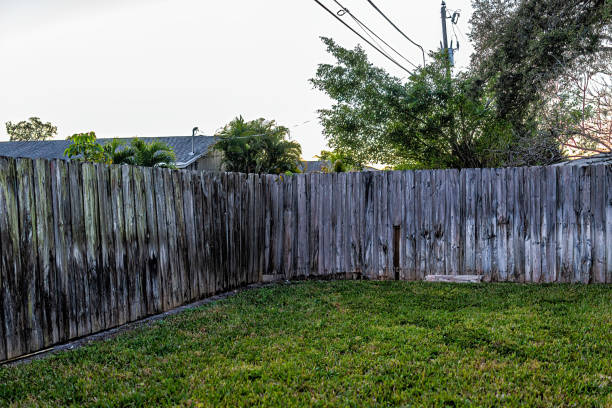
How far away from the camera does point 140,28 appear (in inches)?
360

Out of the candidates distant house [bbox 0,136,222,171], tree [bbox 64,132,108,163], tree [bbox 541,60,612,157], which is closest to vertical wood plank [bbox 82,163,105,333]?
tree [bbox 64,132,108,163]

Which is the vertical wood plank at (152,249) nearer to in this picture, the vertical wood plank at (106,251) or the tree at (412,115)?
the vertical wood plank at (106,251)

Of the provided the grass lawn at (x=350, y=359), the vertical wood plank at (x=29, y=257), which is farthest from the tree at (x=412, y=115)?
the vertical wood plank at (x=29, y=257)

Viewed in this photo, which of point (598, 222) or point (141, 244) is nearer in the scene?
point (141, 244)

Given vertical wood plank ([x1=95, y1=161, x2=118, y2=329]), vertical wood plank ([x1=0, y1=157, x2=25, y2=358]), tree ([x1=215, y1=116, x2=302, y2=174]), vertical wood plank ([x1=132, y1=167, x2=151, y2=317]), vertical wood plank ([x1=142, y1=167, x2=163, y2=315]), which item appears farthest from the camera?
tree ([x1=215, y1=116, x2=302, y2=174])

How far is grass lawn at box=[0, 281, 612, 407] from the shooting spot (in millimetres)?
2783

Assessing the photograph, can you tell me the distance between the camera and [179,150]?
22.8 meters

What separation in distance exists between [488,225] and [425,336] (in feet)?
10.2

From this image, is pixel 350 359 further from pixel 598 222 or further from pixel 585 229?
pixel 598 222

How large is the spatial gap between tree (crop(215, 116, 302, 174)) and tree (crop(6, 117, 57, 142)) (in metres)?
36.0

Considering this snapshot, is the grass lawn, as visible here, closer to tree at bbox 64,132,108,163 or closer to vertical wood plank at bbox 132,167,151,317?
vertical wood plank at bbox 132,167,151,317

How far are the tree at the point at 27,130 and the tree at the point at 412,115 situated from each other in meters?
Answer: 47.2

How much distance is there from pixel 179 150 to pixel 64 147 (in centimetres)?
620

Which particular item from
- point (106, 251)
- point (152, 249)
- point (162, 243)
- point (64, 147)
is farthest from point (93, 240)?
point (64, 147)
